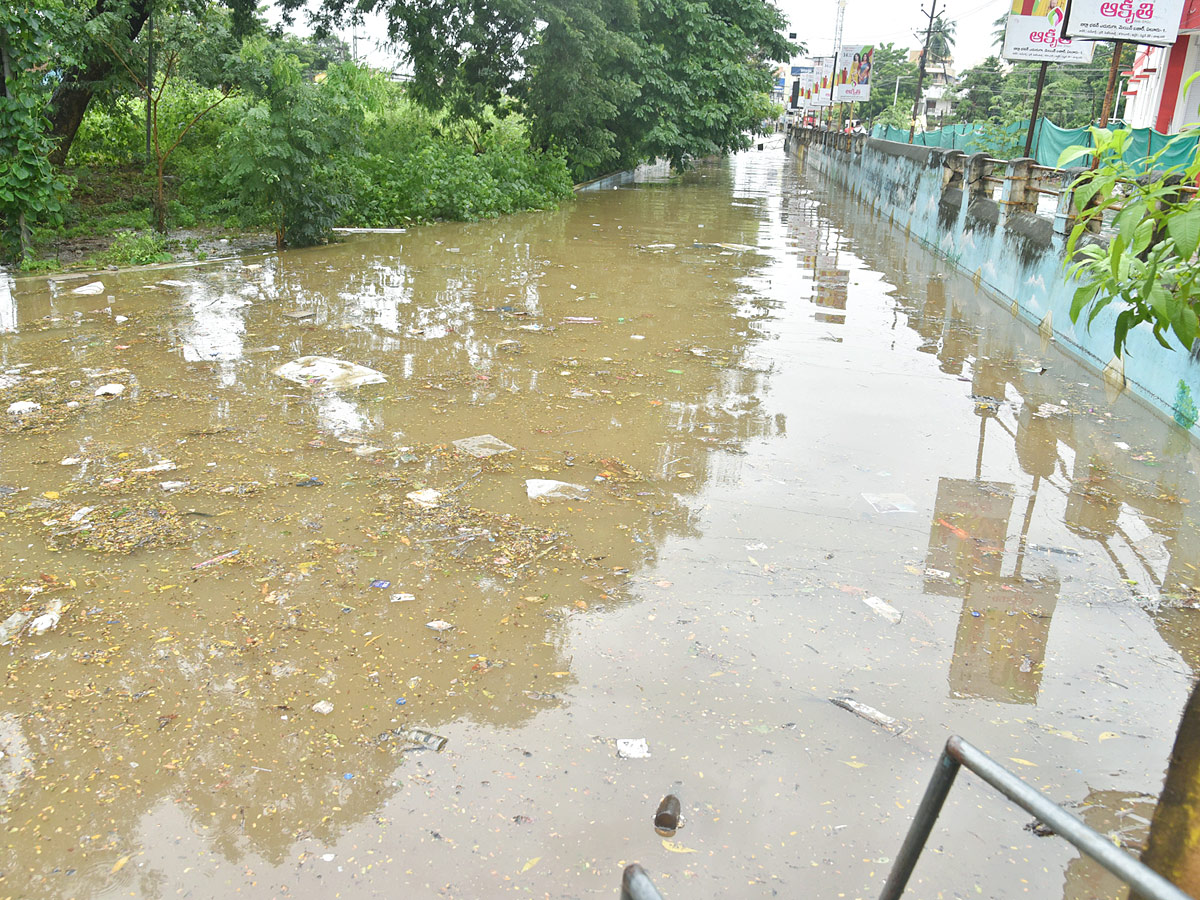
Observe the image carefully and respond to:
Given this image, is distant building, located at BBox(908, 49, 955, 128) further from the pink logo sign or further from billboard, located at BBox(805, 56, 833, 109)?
the pink logo sign

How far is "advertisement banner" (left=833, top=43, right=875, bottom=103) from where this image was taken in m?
34.8

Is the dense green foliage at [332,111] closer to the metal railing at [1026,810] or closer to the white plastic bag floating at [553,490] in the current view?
the white plastic bag floating at [553,490]

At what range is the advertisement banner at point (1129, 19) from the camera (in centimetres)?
984

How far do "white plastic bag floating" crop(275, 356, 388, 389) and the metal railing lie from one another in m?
5.06

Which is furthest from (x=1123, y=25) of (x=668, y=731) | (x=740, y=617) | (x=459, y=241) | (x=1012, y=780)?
(x=1012, y=780)

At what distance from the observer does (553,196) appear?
58.1 ft

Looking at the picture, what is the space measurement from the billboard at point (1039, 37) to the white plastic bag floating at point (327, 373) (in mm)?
11091

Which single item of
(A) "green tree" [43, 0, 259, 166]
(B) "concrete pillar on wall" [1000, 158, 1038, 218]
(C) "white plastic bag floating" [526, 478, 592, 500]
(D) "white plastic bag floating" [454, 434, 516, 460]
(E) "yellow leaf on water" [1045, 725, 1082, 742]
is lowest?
(E) "yellow leaf on water" [1045, 725, 1082, 742]

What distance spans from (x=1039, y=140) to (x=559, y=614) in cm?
1906

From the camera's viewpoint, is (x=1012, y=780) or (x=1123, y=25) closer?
(x=1012, y=780)

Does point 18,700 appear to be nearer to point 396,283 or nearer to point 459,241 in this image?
point 396,283

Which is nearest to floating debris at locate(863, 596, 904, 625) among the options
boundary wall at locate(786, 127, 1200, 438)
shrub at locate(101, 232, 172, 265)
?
boundary wall at locate(786, 127, 1200, 438)

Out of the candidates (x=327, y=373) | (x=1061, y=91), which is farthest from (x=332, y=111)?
(x=1061, y=91)

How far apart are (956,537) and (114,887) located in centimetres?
356
